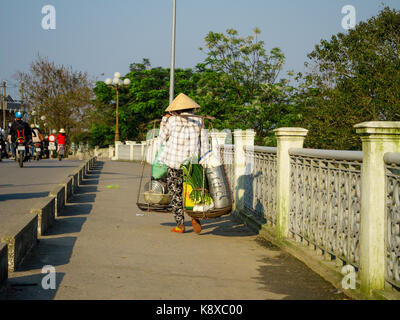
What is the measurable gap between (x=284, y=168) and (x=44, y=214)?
10.7ft

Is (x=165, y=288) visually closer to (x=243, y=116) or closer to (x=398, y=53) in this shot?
(x=398, y=53)

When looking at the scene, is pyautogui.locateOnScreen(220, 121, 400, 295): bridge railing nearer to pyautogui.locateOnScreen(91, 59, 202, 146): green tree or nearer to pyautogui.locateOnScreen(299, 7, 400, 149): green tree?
pyautogui.locateOnScreen(299, 7, 400, 149): green tree

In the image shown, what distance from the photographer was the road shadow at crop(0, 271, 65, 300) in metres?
4.53

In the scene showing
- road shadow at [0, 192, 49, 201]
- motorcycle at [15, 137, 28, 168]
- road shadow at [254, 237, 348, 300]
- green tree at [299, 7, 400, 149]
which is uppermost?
green tree at [299, 7, 400, 149]

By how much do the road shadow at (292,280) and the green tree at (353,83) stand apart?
72.5ft

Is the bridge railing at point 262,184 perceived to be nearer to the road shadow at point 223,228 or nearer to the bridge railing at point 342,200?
the bridge railing at point 342,200

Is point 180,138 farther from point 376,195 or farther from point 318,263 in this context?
point 376,195

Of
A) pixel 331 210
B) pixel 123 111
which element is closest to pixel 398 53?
pixel 331 210

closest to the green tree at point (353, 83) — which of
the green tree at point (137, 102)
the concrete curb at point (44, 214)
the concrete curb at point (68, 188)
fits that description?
the concrete curb at point (68, 188)

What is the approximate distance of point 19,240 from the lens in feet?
18.2

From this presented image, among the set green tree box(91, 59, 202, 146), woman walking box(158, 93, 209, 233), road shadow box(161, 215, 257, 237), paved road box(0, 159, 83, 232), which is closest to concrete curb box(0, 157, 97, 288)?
paved road box(0, 159, 83, 232)

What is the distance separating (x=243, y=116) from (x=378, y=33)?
9428mm

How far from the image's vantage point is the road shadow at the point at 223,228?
8.45m

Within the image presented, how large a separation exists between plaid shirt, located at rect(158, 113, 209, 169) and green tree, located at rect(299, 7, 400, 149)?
20.8 meters
